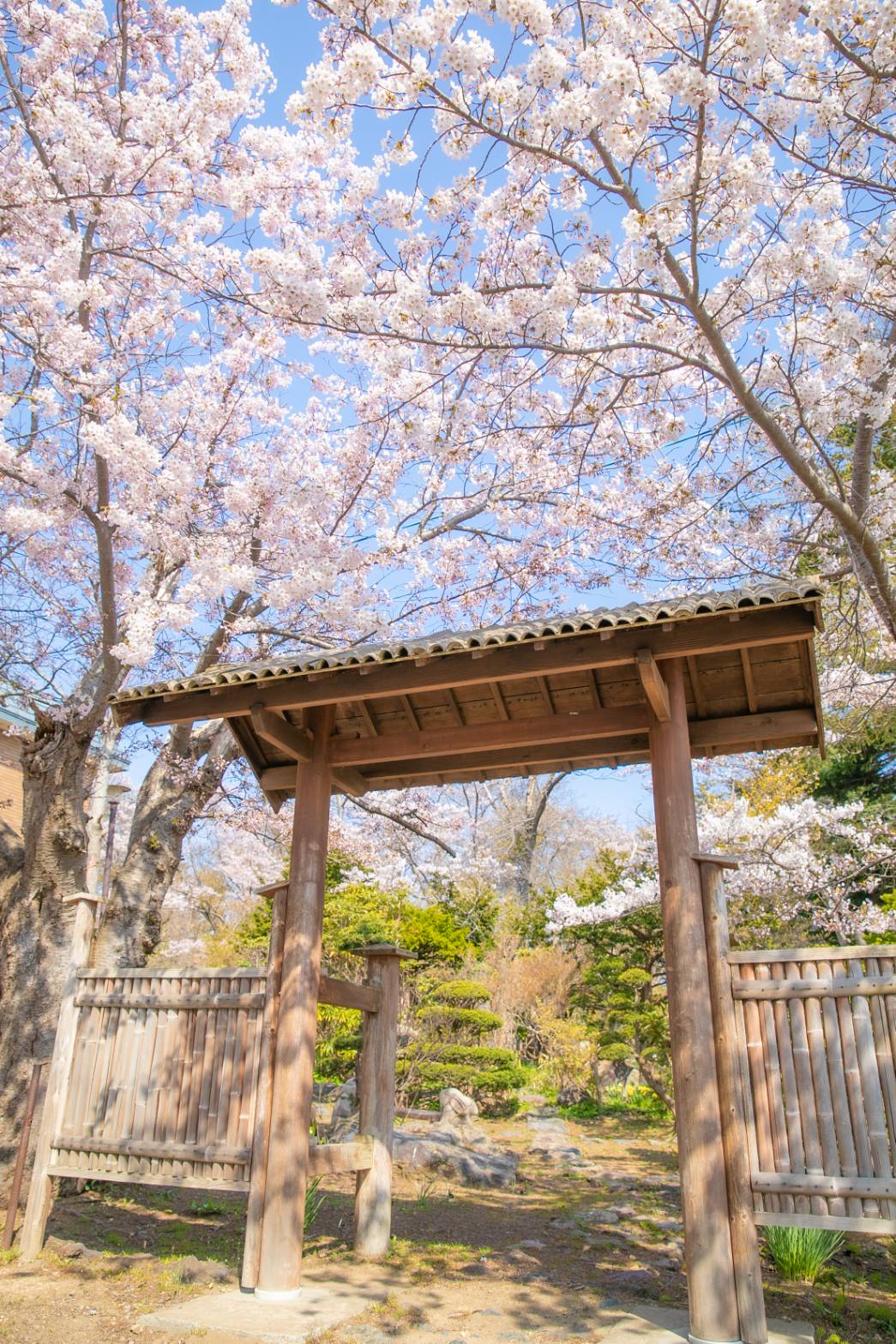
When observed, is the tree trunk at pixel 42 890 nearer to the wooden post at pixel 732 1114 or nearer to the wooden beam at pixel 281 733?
the wooden beam at pixel 281 733

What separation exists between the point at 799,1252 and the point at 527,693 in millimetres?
3118

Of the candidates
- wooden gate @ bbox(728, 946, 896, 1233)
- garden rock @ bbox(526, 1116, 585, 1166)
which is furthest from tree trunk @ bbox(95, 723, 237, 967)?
wooden gate @ bbox(728, 946, 896, 1233)

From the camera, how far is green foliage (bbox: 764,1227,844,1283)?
4.52 metres

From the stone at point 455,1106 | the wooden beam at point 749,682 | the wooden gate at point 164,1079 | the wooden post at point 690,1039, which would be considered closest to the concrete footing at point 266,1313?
the wooden gate at point 164,1079

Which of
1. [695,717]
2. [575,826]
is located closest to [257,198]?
[695,717]

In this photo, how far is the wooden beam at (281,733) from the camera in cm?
468

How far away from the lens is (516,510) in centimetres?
909

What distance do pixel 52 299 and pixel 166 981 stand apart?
4.97 m

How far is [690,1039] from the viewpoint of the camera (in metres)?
3.80

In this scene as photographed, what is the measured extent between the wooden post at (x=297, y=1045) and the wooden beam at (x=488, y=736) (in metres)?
0.21

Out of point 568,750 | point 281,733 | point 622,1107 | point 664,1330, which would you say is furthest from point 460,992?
point 664,1330

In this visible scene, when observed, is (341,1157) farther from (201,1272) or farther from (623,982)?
(623,982)

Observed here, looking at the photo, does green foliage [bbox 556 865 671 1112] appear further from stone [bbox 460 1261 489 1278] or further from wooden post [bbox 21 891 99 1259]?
wooden post [bbox 21 891 99 1259]

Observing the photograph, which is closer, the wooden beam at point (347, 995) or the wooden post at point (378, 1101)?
the wooden beam at point (347, 995)
